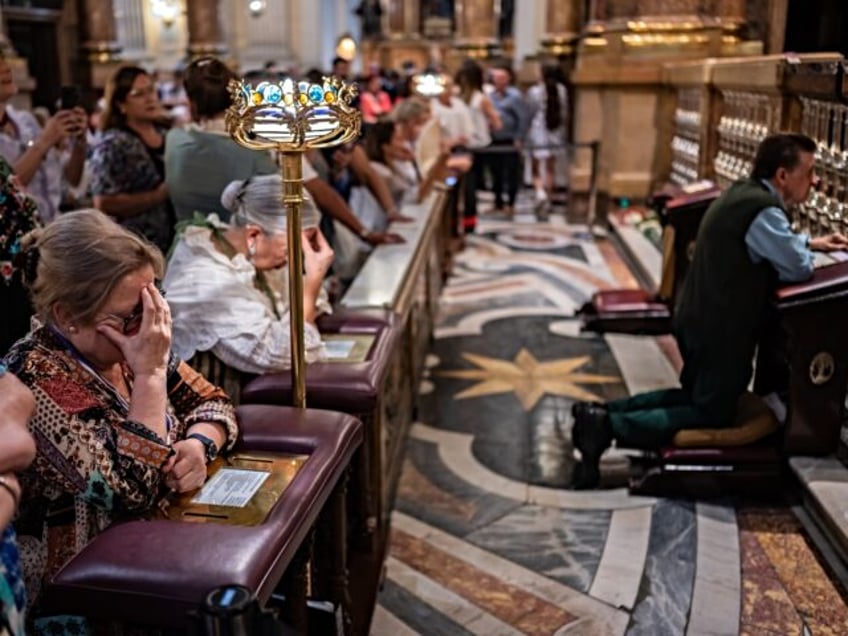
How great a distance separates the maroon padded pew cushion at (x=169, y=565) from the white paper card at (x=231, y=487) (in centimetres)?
10

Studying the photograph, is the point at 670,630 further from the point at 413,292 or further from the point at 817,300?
the point at 413,292

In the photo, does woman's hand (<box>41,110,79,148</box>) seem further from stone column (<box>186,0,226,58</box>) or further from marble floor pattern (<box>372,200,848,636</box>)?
stone column (<box>186,0,226,58</box>)

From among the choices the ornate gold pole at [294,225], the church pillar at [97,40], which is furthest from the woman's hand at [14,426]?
the church pillar at [97,40]

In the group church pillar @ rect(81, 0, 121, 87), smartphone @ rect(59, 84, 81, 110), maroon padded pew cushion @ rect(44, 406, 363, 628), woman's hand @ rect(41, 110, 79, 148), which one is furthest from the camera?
church pillar @ rect(81, 0, 121, 87)

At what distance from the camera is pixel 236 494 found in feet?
6.57

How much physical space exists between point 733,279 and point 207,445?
2388 mm

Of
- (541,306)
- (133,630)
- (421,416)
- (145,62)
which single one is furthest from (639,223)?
(145,62)

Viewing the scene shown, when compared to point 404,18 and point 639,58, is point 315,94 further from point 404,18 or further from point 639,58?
point 404,18

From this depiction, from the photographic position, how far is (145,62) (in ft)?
67.4

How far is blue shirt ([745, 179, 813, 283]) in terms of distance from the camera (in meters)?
3.59

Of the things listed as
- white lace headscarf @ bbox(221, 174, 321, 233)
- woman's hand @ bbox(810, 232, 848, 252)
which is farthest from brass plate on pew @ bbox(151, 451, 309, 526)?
woman's hand @ bbox(810, 232, 848, 252)

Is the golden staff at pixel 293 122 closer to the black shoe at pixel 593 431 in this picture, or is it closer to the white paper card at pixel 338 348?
the white paper card at pixel 338 348

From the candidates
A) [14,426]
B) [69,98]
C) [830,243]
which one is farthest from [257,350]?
[830,243]

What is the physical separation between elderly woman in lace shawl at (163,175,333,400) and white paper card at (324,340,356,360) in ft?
0.19
